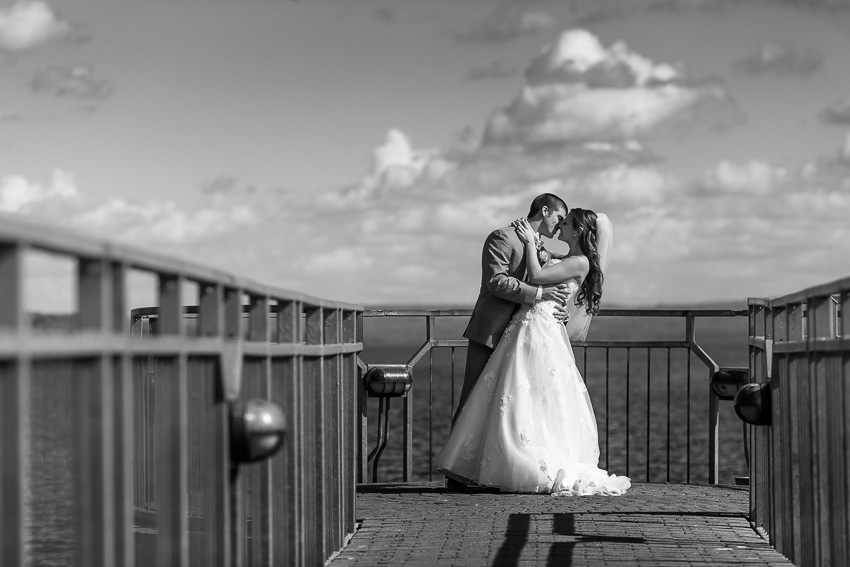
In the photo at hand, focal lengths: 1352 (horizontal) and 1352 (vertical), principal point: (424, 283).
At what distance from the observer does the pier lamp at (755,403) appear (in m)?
7.05

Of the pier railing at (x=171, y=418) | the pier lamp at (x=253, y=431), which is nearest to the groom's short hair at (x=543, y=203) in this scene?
the pier railing at (x=171, y=418)

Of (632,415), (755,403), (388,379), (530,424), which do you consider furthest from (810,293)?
(632,415)

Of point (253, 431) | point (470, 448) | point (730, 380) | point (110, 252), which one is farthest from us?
point (730, 380)

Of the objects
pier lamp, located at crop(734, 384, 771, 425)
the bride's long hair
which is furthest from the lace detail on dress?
pier lamp, located at crop(734, 384, 771, 425)

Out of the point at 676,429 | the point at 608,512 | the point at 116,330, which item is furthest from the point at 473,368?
the point at 676,429

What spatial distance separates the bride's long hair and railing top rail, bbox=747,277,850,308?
8.20 ft

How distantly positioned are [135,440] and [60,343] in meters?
5.27

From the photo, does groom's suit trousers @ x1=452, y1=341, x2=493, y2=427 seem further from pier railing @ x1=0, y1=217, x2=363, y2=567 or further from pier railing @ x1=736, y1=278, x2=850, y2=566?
pier railing @ x1=0, y1=217, x2=363, y2=567

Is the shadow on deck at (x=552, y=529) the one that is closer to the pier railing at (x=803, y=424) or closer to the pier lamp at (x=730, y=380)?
the pier railing at (x=803, y=424)

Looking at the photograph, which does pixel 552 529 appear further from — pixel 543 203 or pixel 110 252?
pixel 110 252

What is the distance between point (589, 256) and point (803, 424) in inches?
172

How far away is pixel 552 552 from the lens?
7035mm

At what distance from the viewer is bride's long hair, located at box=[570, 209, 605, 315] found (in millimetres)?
10273

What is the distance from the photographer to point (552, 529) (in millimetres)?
7852
